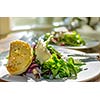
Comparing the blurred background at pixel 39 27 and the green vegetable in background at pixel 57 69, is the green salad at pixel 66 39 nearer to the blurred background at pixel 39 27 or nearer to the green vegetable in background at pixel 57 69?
the blurred background at pixel 39 27

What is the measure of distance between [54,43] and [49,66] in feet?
0.91

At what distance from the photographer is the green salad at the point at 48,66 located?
0.53m

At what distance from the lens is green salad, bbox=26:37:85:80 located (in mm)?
530

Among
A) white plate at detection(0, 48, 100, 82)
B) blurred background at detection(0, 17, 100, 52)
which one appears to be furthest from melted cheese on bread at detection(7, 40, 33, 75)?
blurred background at detection(0, 17, 100, 52)

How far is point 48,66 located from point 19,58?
69 mm

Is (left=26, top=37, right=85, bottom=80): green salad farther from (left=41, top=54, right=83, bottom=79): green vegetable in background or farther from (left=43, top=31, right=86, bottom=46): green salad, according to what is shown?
(left=43, top=31, right=86, bottom=46): green salad

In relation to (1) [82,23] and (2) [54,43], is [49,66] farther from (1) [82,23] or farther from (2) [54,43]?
(1) [82,23]

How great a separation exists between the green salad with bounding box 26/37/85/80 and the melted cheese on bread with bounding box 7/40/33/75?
17 mm

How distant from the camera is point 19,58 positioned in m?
0.53

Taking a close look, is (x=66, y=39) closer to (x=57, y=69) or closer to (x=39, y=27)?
(x=57, y=69)

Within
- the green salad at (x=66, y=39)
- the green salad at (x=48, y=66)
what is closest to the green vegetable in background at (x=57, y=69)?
the green salad at (x=48, y=66)

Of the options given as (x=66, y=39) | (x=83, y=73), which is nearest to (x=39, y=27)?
(x=66, y=39)

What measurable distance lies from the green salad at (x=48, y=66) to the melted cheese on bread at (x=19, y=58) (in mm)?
17
